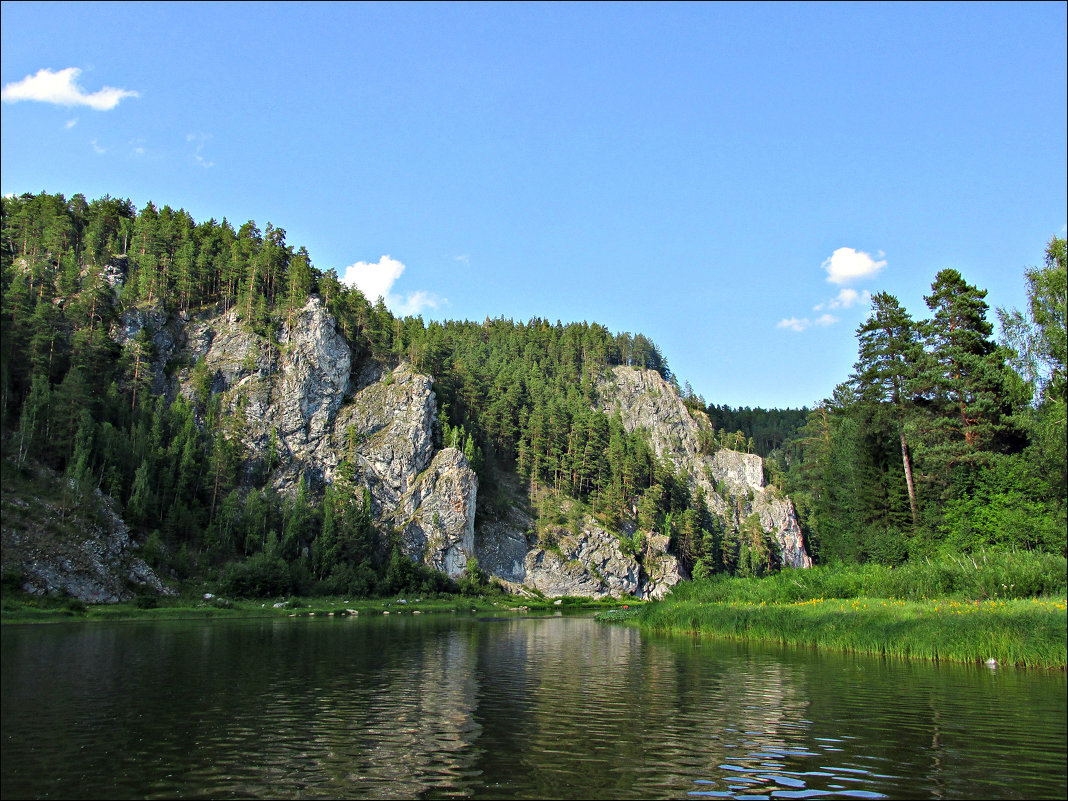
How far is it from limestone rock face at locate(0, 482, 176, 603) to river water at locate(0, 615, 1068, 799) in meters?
42.7

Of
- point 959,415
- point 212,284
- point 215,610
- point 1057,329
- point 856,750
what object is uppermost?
point 212,284

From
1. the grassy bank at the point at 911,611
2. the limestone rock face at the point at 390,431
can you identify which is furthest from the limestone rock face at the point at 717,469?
the grassy bank at the point at 911,611

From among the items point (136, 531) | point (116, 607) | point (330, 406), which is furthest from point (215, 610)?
point (330, 406)

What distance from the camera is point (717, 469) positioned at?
18925cm

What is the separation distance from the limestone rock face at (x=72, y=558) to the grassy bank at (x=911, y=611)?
57338 mm

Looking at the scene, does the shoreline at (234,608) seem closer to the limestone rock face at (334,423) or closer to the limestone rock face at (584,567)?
the limestone rock face at (584,567)

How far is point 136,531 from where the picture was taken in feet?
284

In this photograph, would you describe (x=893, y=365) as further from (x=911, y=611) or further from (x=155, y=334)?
(x=155, y=334)

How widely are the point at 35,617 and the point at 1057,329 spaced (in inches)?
3101

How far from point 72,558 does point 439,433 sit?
69.4m

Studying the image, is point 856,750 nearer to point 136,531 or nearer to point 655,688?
point 655,688

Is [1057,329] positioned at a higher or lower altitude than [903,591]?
higher

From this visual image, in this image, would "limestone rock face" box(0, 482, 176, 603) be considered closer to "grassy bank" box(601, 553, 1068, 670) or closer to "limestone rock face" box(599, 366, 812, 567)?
"grassy bank" box(601, 553, 1068, 670)

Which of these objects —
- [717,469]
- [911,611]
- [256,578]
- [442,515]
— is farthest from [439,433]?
[911,611]
